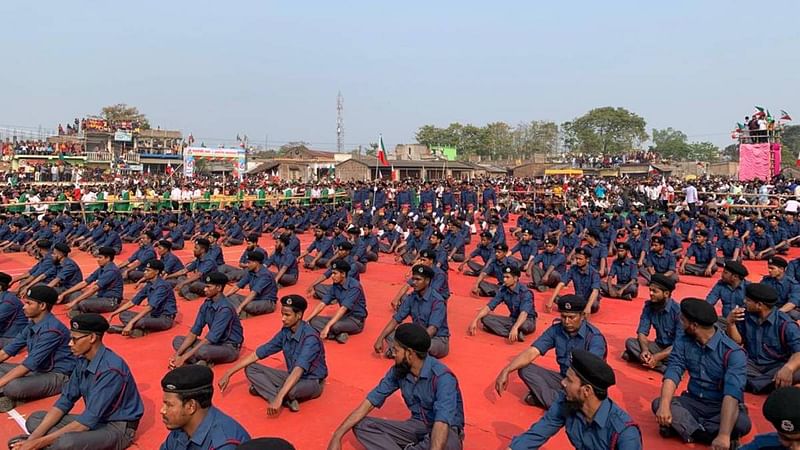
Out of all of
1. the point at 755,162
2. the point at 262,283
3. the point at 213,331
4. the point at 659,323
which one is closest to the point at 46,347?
the point at 213,331

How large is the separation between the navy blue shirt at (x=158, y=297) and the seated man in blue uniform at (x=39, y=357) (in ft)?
7.42

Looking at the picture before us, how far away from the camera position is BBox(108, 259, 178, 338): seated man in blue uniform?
25.1ft

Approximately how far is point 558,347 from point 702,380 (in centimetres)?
123

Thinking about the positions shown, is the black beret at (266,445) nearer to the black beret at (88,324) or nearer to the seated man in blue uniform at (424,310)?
the black beret at (88,324)

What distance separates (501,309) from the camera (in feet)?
31.5

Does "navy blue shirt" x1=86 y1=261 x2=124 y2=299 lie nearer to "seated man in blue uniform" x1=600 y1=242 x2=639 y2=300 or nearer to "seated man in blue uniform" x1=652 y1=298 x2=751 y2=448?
"seated man in blue uniform" x1=652 y1=298 x2=751 y2=448

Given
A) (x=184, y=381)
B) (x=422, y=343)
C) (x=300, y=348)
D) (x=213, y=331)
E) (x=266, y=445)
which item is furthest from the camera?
(x=213, y=331)

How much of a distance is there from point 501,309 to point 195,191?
20592 mm

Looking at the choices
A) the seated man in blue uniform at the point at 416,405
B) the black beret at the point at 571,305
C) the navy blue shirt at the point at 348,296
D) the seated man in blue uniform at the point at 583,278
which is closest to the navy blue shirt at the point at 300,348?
the seated man in blue uniform at the point at 416,405

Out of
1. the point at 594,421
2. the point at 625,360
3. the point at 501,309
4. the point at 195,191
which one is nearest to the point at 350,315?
the point at 501,309

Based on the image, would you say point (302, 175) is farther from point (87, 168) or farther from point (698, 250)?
point (698, 250)

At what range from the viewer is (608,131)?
5853 cm

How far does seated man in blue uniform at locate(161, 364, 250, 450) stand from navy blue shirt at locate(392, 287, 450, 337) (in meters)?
3.41

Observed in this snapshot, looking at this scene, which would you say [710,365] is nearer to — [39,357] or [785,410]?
[785,410]
